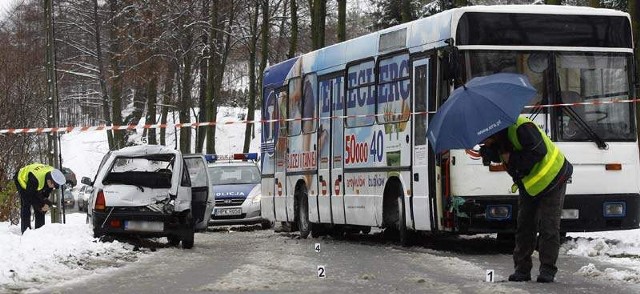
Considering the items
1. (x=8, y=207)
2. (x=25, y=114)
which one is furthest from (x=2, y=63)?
(x=8, y=207)

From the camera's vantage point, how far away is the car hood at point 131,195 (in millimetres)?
18641

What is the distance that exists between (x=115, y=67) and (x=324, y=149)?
2656cm

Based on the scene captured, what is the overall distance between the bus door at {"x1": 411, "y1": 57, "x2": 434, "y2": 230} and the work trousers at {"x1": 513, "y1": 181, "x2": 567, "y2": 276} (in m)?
4.90

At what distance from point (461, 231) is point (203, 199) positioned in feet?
21.0

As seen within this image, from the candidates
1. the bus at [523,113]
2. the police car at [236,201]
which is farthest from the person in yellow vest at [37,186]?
the bus at [523,113]

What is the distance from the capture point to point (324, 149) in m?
20.6

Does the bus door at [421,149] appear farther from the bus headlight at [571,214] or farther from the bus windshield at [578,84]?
the bus headlight at [571,214]

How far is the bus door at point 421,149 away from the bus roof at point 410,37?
1.18ft

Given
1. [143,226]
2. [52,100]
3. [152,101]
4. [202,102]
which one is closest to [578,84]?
[143,226]

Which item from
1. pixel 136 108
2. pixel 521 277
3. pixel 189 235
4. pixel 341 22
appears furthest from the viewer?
pixel 136 108

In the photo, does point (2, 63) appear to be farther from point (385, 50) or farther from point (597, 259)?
point (597, 259)

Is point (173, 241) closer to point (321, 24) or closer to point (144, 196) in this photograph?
point (144, 196)

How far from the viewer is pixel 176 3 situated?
4325 cm

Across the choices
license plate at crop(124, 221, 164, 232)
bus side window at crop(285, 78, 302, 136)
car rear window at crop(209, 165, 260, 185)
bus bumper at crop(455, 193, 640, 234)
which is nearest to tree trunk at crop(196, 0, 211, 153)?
car rear window at crop(209, 165, 260, 185)
